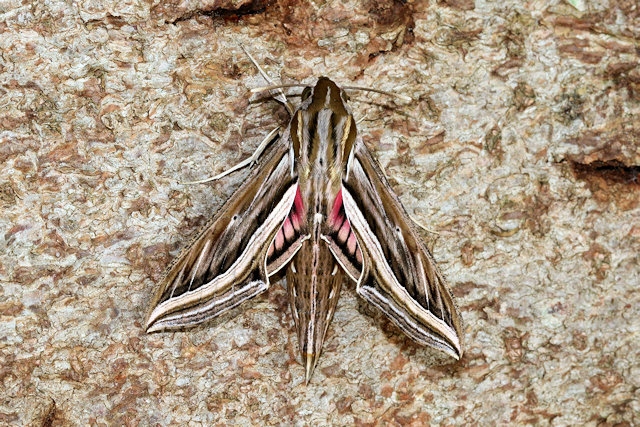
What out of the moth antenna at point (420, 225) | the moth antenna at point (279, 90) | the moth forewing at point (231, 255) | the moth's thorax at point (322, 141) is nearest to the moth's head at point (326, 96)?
Result: the moth's thorax at point (322, 141)

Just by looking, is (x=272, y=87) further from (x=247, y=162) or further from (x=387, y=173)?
(x=387, y=173)

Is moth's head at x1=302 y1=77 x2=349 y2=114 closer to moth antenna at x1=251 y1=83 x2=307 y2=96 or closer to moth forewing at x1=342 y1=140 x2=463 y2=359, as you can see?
moth antenna at x1=251 y1=83 x2=307 y2=96

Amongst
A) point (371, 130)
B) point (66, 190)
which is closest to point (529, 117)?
point (371, 130)

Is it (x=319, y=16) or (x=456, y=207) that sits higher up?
(x=319, y=16)

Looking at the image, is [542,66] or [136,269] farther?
[542,66]

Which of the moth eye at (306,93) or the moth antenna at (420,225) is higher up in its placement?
the moth eye at (306,93)

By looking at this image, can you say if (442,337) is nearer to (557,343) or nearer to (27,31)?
(557,343)

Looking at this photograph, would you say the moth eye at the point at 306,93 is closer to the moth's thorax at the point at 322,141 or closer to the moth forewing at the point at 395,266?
the moth's thorax at the point at 322,141

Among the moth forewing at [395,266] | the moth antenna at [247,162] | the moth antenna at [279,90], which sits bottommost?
the moth forewing at [395,266]
